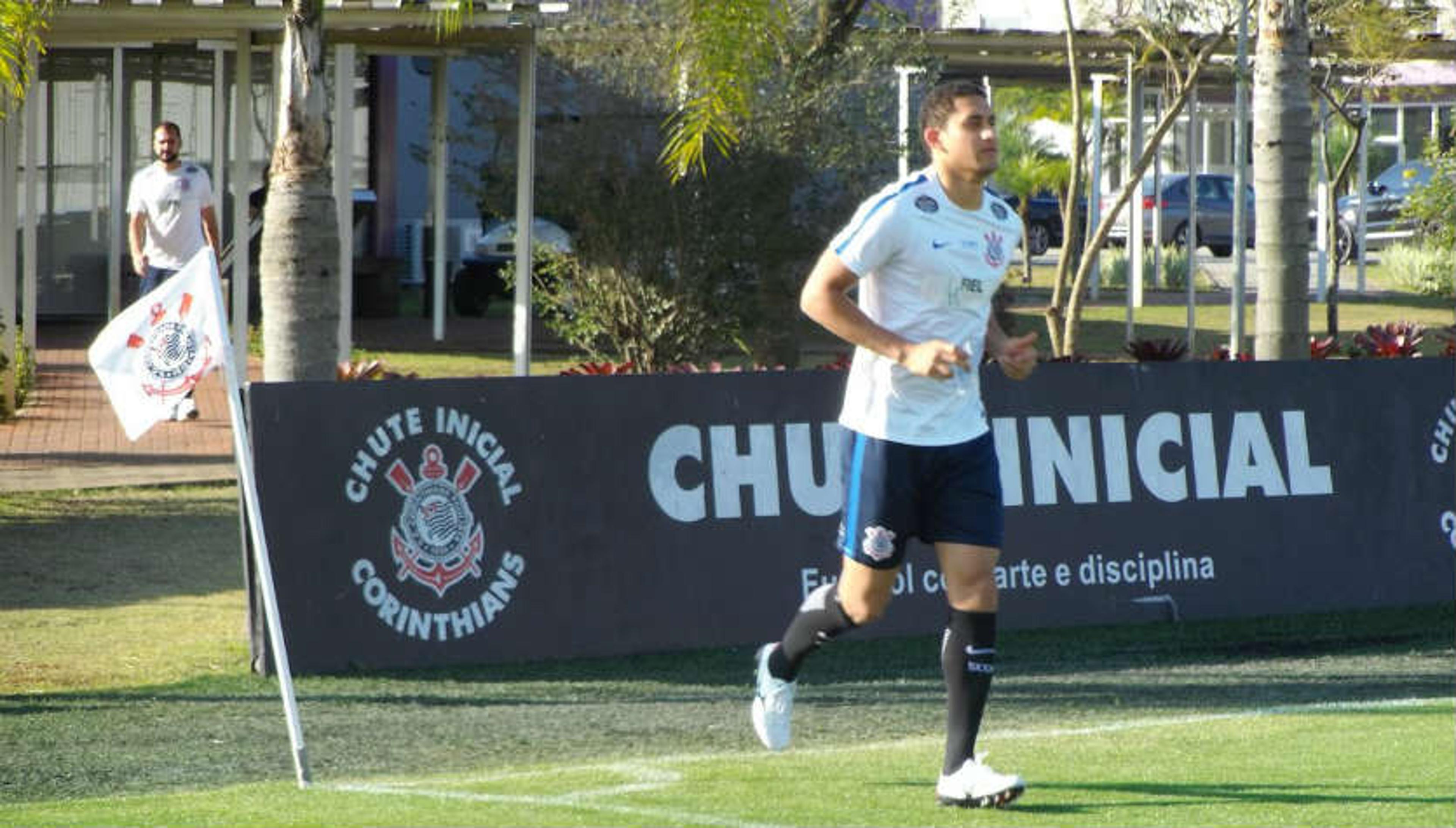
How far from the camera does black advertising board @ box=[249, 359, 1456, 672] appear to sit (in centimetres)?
927

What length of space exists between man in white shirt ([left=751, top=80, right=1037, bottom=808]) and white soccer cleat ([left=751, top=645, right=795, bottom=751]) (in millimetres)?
487

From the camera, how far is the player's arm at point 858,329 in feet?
19.5

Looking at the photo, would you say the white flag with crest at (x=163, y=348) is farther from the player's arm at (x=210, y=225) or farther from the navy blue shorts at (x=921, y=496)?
the player's arm at (x=210, y=225)

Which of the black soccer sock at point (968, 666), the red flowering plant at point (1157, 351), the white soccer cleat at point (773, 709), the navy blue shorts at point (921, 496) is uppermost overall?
the red flowering plant at point (1157, 351)

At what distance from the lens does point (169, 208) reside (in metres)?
15.9

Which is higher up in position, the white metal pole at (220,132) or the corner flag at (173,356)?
the white metal pole at (220,132)

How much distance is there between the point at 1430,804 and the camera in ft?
20.1

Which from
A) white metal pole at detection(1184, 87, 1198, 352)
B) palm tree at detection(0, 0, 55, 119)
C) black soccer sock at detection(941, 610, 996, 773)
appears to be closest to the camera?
black soccer sock at detection(941, 610, 996, 773)

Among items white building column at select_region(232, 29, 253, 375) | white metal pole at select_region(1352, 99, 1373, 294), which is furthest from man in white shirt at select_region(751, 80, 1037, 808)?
white metal pole at select_region(1352, 99, 1373, 294)

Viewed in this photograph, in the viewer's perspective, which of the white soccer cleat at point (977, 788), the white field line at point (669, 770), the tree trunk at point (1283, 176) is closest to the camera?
the white soccer cleat at point (977, 788)

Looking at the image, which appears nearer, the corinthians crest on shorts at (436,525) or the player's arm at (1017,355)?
the player's arm at (1017,355)

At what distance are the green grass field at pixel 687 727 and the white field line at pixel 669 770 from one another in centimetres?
2

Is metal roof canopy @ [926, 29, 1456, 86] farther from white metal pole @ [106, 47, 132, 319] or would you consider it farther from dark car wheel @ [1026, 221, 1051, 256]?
dark car wheel @ [1026, 221, 1051, 256]

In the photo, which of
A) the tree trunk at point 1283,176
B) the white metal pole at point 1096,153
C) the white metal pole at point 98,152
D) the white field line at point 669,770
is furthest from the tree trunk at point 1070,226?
the white field line at point 669,770
